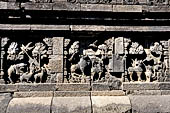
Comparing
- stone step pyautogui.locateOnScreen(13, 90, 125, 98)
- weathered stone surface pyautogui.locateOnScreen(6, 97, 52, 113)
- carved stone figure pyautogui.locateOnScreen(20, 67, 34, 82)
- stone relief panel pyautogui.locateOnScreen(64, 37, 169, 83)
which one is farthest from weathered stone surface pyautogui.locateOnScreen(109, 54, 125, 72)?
carved stone figure pyautogui.locateOnScreen(20, 67, 34, 82)

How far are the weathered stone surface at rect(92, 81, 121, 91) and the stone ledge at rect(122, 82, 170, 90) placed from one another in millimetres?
Answer: 141

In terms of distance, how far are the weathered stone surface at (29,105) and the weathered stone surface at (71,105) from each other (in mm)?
150

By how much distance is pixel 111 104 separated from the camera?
469cm

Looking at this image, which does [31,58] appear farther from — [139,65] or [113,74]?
[139,65]

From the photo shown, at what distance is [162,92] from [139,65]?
770 mm

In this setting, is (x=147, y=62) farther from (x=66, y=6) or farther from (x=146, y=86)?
(x=66, y=6)

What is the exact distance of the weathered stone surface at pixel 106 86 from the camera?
17.0 ft

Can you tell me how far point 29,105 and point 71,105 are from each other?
2.69ft

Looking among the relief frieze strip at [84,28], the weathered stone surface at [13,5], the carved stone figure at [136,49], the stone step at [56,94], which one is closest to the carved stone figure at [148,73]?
the carved stone figure at [136,49]

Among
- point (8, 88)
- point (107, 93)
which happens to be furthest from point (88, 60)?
point (8, 88)

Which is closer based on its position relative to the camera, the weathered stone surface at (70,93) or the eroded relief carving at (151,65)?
the weathered stone surface at (70,93)

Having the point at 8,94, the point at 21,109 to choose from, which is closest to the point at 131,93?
the point at 21,109

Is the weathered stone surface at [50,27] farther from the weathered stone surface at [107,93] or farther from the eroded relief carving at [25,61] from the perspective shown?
the weathered stone surface at [107,93]

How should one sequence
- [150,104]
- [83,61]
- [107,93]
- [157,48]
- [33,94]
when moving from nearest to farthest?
[150,104], [33,94], [107,93], [83,61], [157,48]
